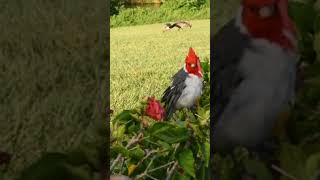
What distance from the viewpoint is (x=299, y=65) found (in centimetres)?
64

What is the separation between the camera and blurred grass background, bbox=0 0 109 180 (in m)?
0.66

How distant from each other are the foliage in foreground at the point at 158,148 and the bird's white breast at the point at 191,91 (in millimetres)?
224

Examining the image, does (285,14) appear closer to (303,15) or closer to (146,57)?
(303,15)

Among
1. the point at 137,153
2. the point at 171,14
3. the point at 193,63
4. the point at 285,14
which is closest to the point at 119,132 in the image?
the point at 137,153

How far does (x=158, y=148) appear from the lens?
722 millimetres

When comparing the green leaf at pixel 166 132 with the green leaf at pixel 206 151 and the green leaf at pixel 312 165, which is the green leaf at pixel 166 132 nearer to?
the green leaf at pixel 206 151

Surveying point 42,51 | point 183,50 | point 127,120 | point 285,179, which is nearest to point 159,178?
point 127,120

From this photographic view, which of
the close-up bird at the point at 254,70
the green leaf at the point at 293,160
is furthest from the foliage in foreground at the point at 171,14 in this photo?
the green leaf at the point at 293,160

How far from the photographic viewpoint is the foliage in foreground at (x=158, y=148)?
69 centimetres

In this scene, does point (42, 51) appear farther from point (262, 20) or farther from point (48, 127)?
point (262, 20)

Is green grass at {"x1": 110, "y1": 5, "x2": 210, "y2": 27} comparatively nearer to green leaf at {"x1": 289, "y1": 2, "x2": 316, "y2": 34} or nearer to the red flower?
the red flower

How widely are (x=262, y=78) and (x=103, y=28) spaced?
198mm

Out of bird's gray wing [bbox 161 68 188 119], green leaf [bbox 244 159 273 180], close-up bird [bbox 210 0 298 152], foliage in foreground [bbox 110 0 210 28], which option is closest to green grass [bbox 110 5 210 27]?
foliage in foreground [bbox 110 0 210 28]

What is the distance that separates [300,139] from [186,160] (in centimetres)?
17
